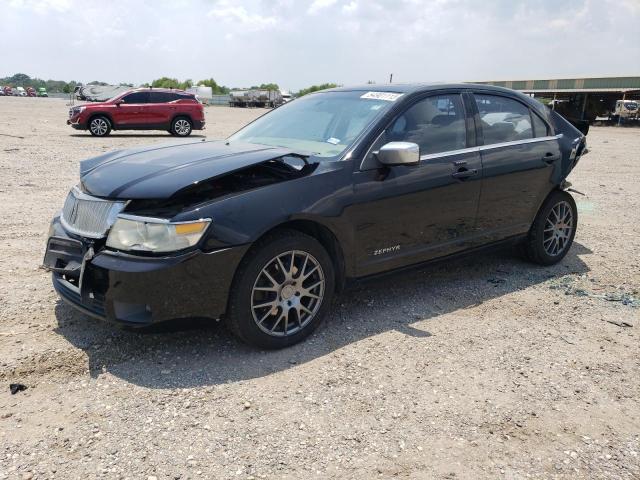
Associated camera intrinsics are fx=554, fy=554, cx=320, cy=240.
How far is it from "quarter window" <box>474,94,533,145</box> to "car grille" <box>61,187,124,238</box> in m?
3.12

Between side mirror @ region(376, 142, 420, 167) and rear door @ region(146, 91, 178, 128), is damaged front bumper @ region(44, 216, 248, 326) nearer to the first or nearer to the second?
side mirror @ region(376, 142, 420, 167)

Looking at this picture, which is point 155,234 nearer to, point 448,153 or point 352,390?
point 352,390

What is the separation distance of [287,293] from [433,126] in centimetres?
188

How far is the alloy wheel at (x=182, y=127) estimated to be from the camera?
1995 cm

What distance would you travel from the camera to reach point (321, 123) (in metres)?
4.45

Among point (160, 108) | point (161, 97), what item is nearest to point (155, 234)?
point (160, 108)

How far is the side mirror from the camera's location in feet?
12.4

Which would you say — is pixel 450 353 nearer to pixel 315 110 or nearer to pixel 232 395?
pixel 232 395

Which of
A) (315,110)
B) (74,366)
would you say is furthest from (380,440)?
(315,110)

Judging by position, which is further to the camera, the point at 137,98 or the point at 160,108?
the point at 160,108

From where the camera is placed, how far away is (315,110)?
15.4ft

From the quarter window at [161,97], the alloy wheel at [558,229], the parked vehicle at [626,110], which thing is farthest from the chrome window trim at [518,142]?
the parked vehicle at [626,110]

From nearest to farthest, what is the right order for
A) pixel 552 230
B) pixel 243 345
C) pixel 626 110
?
pixel 243 345
pixel 552 230
pixel 626 110

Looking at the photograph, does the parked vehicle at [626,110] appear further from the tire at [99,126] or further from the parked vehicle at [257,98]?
the parked vehicle at [257,98]
